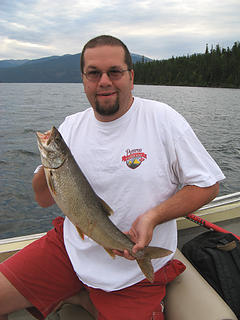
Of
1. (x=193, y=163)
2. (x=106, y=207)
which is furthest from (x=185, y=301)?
(x=193, y=163)

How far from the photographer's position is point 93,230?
7.29 feet

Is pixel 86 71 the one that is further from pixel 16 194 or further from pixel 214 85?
pixel 214 85

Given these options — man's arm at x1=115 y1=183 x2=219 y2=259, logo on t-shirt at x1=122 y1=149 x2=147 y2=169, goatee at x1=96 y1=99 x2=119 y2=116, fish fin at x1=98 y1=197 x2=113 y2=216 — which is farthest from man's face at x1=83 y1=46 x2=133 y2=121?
man's arm at x1=115 y1=183 x2=219 y2=259

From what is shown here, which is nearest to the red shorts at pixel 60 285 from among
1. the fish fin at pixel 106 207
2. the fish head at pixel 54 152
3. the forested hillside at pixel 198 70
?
the fish fin at pixel 106 207

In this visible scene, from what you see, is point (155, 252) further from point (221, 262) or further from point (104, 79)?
point (104, 79)

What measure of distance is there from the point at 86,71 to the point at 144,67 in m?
128

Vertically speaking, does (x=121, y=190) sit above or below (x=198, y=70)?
below

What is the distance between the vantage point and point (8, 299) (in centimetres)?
246

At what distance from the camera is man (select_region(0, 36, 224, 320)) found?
2.20 metres

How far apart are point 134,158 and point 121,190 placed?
277 millimetres

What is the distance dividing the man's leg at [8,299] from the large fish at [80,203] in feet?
2.88

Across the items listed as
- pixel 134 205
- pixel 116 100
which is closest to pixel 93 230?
pixel 134 205

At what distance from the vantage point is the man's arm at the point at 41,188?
8.71ft

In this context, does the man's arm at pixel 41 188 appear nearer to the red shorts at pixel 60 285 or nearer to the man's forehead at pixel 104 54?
the red shorts at pixel 60 285
